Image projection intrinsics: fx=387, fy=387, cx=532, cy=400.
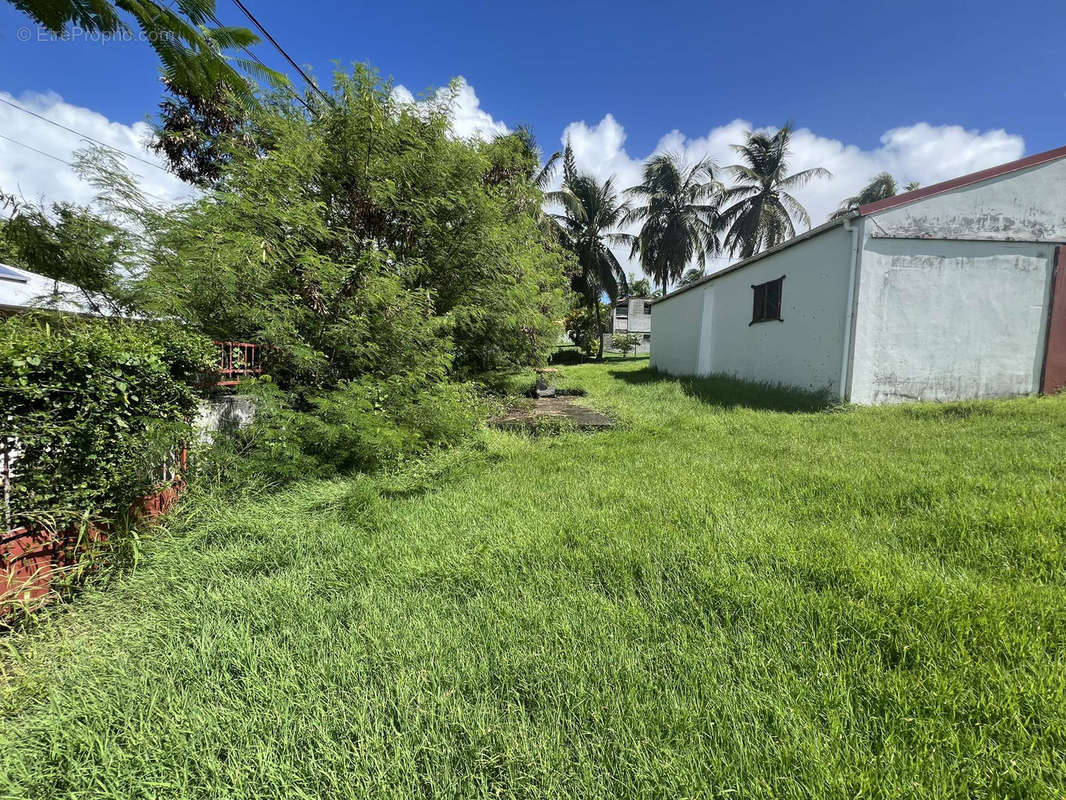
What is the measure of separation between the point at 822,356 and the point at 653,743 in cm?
810

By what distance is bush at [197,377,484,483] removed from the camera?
3.63 m

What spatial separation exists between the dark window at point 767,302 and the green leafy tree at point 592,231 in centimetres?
1101

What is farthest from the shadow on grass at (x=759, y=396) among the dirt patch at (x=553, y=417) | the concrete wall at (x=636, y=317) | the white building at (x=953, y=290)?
the concrete wall at (x=636, y=317)

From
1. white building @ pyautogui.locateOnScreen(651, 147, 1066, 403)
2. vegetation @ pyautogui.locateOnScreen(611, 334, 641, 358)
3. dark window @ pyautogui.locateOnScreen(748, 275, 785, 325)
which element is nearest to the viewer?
white building @ pyautogui.locateOnScreen(651, 147, 1066, 403)

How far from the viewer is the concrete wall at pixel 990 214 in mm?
6531

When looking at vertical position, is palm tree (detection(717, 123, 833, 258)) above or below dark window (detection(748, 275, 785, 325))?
above

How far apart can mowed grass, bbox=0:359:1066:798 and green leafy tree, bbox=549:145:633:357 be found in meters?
18.2

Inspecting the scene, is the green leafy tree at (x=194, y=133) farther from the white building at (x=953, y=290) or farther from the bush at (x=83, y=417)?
the white building at (x=953, y=290)

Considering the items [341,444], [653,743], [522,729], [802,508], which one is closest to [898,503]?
[802,508]

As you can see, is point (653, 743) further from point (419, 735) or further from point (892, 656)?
point (892, 656)

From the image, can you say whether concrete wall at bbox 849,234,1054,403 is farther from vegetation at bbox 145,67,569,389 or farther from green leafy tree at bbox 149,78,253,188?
green leafy tree at bbox 149,78,253,188

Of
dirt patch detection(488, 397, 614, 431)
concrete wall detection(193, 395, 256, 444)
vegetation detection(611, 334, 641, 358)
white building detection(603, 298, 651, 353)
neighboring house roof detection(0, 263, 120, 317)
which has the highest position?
white building detection(603, 298, 651, 353)

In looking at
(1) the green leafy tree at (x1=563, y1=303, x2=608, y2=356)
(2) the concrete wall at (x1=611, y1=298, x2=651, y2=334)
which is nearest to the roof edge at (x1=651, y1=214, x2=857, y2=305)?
(1) the green leafy tree at (x1=563, y1=303, x2=608, y2=356)

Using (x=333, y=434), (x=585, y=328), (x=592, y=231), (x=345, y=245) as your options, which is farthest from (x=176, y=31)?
(x=585, y=328)
